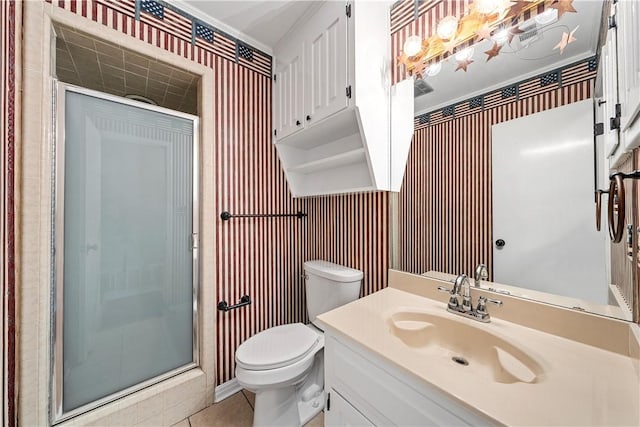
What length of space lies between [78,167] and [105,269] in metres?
0.52

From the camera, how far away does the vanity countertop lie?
55 cm

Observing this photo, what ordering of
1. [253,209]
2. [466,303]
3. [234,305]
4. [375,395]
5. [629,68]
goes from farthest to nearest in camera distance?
[253,209] < [234,305] < [466,303] < [375,395] < [629,68]

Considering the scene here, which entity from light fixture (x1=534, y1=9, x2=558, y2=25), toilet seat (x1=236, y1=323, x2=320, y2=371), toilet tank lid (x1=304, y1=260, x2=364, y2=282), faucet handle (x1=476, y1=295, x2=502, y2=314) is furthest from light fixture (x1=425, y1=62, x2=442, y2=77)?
toilet seat (x1=236, y1=323, x2=320, y2=371)

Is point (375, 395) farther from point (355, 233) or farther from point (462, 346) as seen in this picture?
point (355, 233)

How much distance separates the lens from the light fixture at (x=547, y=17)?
0.89 meters

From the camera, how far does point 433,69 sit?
1.20 m

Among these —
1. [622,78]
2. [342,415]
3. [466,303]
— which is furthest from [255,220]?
[622,78]

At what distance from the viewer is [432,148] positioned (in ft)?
4.01

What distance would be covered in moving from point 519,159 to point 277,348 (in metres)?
1.45

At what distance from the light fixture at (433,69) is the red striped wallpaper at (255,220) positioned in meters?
0.67

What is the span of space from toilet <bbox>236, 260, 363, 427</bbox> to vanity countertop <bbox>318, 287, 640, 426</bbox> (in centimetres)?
51

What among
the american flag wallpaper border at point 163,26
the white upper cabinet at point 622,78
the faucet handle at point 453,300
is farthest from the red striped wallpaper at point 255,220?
the white upper cabinet at point 622,78

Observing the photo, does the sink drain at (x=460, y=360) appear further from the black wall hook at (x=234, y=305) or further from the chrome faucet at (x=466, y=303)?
the black wall hook at (x=234, y=305)

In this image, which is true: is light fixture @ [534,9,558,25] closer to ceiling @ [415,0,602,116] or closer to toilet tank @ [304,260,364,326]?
ceiling @ [415,0,602,116]
